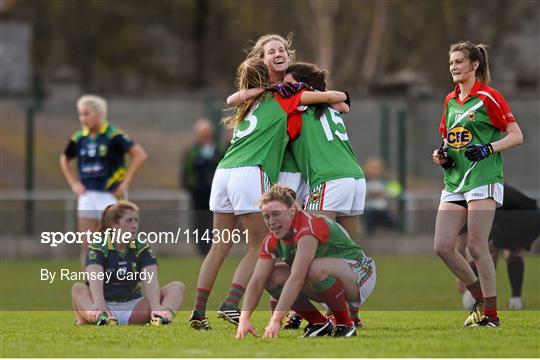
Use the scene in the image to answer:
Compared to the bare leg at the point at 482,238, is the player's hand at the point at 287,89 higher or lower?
higher

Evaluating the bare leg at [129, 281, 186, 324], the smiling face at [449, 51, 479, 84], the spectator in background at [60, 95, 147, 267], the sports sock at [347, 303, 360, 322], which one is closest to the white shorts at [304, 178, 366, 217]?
the sports sock at [347, 303, 360, 322]

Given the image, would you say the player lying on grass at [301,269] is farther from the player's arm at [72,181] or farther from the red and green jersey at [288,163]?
the player's arm at [72,181]

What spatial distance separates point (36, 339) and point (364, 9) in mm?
34145

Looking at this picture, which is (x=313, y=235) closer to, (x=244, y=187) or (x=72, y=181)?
(x=244, y=187)

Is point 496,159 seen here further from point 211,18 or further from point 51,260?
point 211,18

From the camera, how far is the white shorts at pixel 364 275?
9789mm

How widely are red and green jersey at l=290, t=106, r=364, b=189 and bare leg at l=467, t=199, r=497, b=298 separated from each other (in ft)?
2.94

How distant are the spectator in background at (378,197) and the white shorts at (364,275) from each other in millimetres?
10665

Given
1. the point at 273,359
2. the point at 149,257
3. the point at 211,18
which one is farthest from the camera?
the point at 211,18

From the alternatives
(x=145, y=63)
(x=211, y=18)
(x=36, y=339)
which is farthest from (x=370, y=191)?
(x=145, y=63)

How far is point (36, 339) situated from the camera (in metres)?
9.70

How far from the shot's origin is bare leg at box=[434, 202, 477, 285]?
10180 millimetres

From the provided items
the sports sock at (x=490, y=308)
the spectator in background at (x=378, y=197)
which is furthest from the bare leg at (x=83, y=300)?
the spectator in background at (x=378, y=197)

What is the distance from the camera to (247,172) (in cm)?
1007
